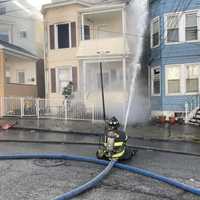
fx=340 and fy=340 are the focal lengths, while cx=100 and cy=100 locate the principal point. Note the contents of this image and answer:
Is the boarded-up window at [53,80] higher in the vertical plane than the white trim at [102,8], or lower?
lower

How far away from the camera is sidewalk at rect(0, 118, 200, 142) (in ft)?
44.1

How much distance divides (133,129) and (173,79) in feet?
16.5

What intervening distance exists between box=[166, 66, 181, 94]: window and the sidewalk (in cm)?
273

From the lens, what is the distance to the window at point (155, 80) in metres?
19.5

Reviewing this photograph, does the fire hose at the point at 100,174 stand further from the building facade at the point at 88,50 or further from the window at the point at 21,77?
the window at the point at 21,77

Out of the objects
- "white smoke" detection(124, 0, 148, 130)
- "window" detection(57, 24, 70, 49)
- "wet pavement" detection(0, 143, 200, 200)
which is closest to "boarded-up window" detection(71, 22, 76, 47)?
"window" detection(57, 24, 70, 49)

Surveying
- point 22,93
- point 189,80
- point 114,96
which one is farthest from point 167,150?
point 22,93

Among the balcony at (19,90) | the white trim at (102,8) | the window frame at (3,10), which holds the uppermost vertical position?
the window frame at (3,10)

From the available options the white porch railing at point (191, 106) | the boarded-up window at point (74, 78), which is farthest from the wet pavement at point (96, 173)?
the boarded-up window at point (74, 78)

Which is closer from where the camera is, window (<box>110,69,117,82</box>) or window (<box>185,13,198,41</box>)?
window (<box>185,13,198,41</box>)

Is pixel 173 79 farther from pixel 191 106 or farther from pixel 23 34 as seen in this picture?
pixel 23 34

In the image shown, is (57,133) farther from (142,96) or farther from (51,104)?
(142,96)

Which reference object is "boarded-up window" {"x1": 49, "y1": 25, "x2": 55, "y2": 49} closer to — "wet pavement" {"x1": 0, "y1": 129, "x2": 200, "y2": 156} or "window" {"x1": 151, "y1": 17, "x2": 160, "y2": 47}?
"window" {"x1": 151, "y1": 17, "x2": 160, "y2": 47}

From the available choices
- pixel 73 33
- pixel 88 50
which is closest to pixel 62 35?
pixel 73 33
